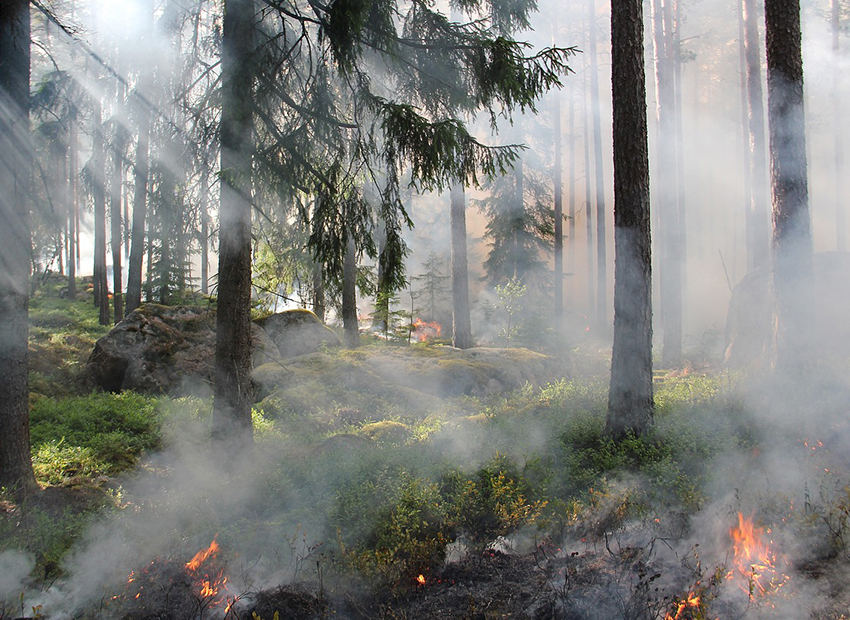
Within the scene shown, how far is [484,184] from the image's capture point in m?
22.7

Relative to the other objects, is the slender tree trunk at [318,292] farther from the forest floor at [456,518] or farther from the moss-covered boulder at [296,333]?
the forest floor at [456,518]

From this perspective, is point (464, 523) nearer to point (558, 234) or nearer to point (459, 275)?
point (459, 275)

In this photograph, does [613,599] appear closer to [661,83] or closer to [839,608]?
[839,608]

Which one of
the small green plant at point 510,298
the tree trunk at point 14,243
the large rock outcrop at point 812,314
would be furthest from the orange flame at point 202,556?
the small green plant at point 510,298

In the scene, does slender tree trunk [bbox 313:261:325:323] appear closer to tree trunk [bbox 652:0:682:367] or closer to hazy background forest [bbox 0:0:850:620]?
hazy background forest [bbox 0:0:850:620]

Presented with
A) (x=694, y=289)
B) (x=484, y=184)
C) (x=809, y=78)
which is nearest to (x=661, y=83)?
(x=484, y=184)

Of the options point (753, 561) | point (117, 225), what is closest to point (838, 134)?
point (753, 561)

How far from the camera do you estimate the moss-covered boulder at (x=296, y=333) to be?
1388 centimetres

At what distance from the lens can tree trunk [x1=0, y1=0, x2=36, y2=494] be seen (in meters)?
5.63

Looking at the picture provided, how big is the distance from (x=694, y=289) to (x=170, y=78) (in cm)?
3446

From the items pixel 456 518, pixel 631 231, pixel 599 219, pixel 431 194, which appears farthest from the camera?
pixel 431 194

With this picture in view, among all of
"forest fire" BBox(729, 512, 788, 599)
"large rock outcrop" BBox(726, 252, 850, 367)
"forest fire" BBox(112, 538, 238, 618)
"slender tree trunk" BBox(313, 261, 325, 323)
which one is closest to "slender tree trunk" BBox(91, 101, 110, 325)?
"slender tree trunk" BBox(313, 261, 325, 323)

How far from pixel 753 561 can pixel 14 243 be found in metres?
8.27

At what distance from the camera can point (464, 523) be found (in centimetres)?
567
